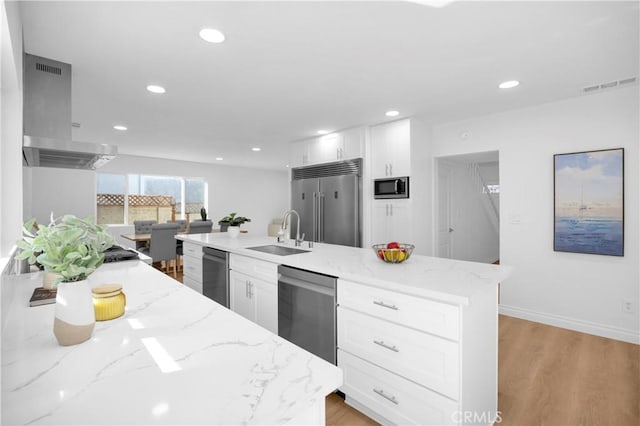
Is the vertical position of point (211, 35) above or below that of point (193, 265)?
above

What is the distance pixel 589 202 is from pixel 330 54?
292 centimetres

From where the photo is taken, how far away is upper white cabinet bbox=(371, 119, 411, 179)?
384 centimetres

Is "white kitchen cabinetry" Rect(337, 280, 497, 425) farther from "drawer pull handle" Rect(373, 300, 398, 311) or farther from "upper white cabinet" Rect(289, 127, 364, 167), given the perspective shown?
"upper white cabinet" Rect(289, 127, 364, 167)

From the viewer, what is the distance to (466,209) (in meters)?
5.35

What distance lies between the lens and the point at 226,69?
2504 millimetres

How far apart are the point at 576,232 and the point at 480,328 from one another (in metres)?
2.42

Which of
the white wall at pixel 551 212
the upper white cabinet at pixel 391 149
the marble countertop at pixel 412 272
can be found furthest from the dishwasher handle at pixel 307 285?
the white wall at pixel 551 212

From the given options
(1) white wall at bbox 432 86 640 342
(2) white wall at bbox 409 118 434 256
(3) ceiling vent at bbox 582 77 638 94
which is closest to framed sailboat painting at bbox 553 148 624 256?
(1) white wall at bbox 432 86 640 342

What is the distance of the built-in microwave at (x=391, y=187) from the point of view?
3855mm

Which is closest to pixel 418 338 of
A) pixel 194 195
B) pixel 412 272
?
pixel 412 272

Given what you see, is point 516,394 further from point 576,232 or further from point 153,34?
point 153,34

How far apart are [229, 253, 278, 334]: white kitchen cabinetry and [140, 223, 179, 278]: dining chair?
284cm

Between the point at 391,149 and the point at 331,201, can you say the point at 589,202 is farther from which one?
the point at 331,201

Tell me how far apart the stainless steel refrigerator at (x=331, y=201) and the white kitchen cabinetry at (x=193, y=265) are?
1.82m
